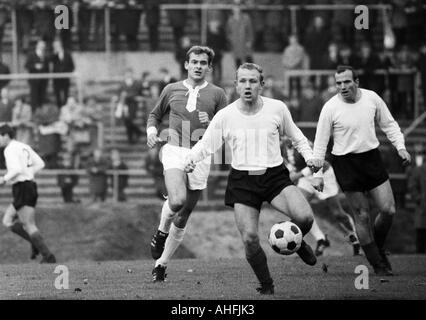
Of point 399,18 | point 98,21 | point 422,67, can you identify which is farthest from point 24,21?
point 422,67

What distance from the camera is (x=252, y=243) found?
13.8 m

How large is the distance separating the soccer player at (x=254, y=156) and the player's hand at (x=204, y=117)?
1665 millimetres

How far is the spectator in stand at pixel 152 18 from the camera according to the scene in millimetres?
33719

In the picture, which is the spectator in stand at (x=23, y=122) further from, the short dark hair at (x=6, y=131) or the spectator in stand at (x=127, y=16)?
the short dark hair at (x=6, y=131)

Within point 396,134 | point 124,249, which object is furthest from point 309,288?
point 124,249

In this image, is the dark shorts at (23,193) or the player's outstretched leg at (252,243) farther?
the dark shorts at (23,193)

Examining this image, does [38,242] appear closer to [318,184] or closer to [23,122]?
[318,184]

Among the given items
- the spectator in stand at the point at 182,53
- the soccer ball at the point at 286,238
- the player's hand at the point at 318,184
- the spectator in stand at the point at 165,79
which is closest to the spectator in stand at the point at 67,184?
the spectator in stand at the point at 165,79

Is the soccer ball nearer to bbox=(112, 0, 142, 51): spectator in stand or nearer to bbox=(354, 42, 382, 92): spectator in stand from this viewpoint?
bbox=(354, 42, 382, 92): spectator in stand

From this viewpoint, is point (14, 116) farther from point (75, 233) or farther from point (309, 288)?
point (309, 288)

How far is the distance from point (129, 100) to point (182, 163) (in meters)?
15.9

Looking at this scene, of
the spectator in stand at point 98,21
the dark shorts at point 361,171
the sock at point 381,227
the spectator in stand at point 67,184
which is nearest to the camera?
the dark shorts at point 361,171

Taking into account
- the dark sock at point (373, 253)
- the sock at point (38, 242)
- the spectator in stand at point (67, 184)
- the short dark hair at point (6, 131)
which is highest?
the short dark hair at point (6, 131)

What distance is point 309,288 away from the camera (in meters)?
15.1
